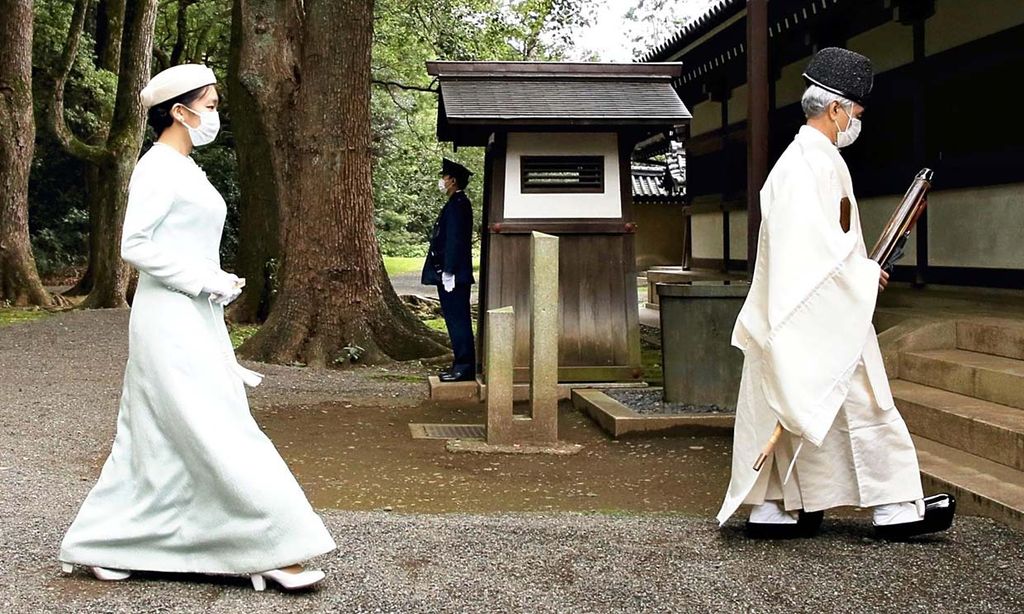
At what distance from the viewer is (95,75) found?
2259cm

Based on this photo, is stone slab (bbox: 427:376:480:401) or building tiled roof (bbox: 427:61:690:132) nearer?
building tiled roof (bbox: 427:61:690:132)

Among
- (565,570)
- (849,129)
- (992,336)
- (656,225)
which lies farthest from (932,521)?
(656,225)

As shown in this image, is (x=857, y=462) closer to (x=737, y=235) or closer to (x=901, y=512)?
(x=901, y=512)

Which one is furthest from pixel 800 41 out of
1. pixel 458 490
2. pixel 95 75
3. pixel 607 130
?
pixel 95 75

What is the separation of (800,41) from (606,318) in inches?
158

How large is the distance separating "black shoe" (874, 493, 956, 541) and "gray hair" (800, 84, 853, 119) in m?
1.62

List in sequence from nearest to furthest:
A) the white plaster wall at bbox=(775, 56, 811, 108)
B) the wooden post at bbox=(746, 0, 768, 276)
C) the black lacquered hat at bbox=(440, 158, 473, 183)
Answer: the wooden post at bbox=(746, 0, 768, 276), the black lacquered hat at bbox=(440, 158, 473, 183), the white plaster wall at bbox=(775, 56, 811, 108)

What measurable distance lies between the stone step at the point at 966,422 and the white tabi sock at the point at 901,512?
3.16 ft

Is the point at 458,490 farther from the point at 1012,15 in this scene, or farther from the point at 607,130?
the point at 1012,15

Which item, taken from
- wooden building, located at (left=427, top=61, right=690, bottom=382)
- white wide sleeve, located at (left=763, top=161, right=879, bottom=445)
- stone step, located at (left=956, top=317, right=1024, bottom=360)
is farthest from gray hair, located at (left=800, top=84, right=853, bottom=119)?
wooden building, located at (left=427, top=61, right=690, bottom=382)

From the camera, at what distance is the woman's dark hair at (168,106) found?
4.05 m

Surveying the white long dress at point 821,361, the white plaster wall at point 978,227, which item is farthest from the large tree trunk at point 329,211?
the white long dress at point 821,361

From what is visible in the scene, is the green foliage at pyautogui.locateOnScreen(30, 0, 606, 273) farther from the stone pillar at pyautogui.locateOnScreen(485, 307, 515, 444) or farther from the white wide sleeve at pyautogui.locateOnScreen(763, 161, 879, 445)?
the white wide sleeve at pyautogui.locateOnScreen(763, 161, 879, 445)

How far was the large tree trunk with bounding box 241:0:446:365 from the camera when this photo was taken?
451 inches
